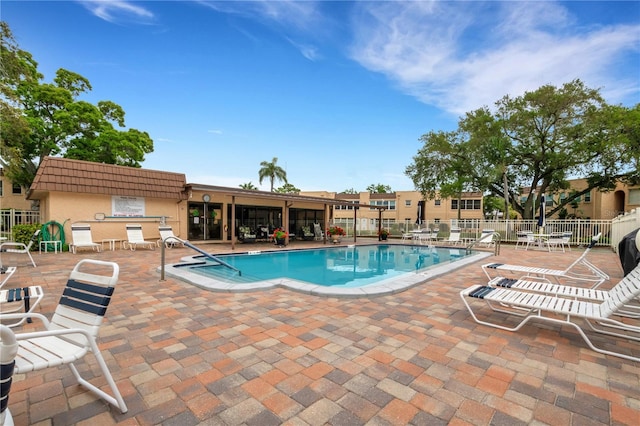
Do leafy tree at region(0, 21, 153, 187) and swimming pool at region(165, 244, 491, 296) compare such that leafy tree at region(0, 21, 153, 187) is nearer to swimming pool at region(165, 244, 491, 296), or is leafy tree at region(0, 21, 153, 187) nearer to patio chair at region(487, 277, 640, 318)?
swimming pool at region(165, 244, 491, 296)

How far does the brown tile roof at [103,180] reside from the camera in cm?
1037

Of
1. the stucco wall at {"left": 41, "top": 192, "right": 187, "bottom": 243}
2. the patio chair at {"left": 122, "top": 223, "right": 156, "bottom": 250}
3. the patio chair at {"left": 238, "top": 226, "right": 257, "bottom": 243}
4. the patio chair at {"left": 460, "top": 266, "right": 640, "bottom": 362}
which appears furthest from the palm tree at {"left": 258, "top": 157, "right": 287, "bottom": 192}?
the patio chair at {"left": 460, "top": 266, "right": 640, "bottom": 362}

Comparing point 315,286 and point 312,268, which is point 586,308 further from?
point 312,268

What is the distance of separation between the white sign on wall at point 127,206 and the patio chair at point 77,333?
1177cm

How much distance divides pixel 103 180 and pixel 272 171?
25905mm

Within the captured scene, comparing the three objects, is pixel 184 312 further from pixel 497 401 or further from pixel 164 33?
pixel 164 33

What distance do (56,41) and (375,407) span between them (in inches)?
540

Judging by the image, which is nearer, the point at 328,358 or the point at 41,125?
the point at 328,358

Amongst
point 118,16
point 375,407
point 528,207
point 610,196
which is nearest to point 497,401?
point 375,407

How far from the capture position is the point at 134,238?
37.1 feet

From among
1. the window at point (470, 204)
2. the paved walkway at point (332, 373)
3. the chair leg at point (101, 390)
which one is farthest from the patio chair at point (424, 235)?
the window at point (470, 204)

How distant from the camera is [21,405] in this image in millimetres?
1940

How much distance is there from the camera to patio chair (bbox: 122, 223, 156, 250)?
1119 cm

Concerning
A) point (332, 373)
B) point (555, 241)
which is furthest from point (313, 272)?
point (555, 241)
